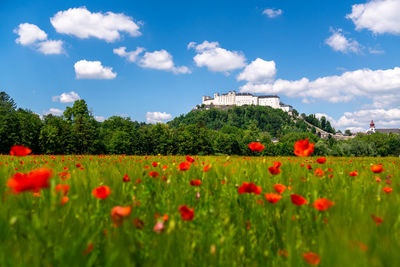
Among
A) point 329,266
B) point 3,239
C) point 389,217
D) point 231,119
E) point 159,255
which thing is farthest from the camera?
point 231,119

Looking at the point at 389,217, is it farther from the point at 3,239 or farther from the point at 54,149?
the point at 54,149

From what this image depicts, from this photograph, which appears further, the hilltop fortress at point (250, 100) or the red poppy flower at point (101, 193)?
the hilltop fortress at point (250, 100)

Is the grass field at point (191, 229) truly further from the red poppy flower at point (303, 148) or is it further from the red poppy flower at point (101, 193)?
the red poppy flower at point (303, 148)

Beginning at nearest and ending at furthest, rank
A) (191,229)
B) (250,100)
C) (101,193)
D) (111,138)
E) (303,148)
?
(101,193)
(191,229)
(303,148)
(111,138)
(250,100)

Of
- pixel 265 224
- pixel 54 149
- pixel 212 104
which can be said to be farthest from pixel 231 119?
pixel 265 224

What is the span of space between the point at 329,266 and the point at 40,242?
1053mm

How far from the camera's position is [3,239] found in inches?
41.9

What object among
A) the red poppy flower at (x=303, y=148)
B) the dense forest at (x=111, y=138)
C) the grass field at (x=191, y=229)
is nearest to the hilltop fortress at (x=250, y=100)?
the dense forest at (x=111, y=138)

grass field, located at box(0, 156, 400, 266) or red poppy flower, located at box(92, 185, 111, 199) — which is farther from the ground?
red poppy flower, located at box(92, 185, 111, 199)

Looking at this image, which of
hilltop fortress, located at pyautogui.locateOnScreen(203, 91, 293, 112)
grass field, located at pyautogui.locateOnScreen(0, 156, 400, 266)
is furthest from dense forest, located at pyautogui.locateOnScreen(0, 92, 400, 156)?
hilltop fortress, located at pyautogui.locateOnScreen(203, 91, 293, 112)

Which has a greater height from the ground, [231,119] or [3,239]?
[231,119]

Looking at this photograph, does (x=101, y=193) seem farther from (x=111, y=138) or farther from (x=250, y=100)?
(x=250, y=100)

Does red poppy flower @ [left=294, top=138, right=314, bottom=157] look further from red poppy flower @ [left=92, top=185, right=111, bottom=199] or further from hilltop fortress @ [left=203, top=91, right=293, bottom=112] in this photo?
hilltop fortress @ [left=203, top=91, right=293, bottom=112]

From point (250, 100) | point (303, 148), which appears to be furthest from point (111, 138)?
point (250, 100)
